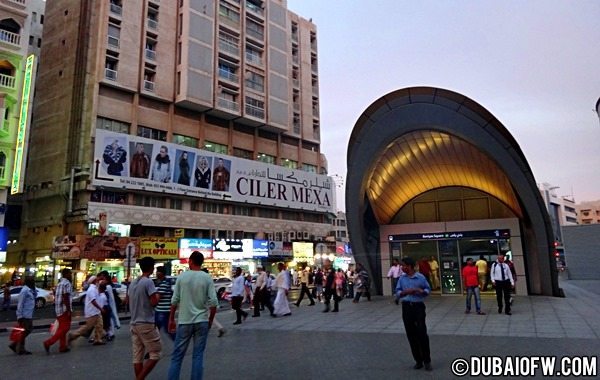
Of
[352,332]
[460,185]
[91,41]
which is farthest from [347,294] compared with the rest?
[91,41]

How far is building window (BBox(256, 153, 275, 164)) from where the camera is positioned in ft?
168

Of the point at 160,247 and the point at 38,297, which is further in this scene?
the point at 160,247

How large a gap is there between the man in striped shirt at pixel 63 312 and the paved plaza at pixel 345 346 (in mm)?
302

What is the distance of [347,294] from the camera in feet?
74.3

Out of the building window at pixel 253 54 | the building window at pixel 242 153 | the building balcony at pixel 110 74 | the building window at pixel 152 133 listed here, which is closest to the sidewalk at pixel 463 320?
the building window at pixel 152 133

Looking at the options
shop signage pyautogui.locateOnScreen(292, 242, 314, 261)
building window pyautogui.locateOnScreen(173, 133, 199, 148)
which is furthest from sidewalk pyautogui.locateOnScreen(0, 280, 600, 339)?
shop signage pyautogui.locateOnScreen(292, 242, 314, 261)

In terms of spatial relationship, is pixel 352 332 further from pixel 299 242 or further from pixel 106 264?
pixel 299 242

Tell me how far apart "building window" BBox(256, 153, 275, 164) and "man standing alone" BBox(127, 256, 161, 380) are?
4441 centimetres

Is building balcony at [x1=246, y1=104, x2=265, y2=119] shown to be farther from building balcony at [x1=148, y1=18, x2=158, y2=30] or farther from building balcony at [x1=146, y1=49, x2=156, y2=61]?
building balcony at [x1=148, y1=18, x2=158, y2=30]

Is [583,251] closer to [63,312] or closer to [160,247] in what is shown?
[160,247]

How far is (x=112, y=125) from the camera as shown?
38.8 metres

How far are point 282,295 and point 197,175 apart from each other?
29783mm

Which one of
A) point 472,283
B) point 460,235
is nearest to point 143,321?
point 472,283

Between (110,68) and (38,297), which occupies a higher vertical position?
(110,68)
